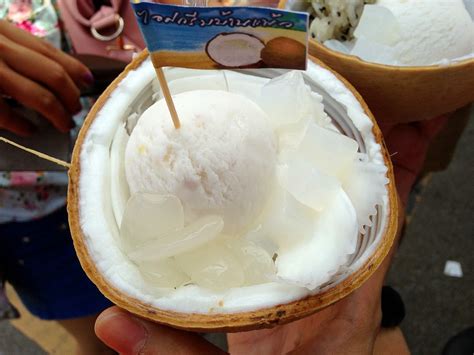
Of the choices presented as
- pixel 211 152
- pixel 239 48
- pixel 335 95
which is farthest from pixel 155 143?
pixel 335 95

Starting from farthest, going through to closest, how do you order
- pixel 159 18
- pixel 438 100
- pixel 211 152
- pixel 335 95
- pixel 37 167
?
1. pixel 37 167
2. pixel 438 100
3. pixel 335 95
4. pixel 211 152
5. pixel 159 18

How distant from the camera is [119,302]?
0.68m

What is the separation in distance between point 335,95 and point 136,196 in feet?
1.27

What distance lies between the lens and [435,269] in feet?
6.22

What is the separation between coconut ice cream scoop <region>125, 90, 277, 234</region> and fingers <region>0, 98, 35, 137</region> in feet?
1.86

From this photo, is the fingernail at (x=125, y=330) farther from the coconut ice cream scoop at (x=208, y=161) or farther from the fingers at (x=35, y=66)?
the fingers at (x=35, y=66)

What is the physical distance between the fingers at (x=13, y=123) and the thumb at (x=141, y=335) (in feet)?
2.21

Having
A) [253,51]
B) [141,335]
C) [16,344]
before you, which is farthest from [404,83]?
[16,344]

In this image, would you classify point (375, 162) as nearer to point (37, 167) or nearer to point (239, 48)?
point (239, 48)

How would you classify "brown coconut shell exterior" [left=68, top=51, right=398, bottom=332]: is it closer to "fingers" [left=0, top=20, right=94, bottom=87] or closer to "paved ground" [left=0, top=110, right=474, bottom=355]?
"fingers" [left=0, top=20, right=94, bottom=87]

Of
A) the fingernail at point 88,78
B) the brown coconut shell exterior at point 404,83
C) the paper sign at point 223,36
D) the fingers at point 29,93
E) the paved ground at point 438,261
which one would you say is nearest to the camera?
the paper sign at point 223,36

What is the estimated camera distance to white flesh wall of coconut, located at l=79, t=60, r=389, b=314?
67 cm

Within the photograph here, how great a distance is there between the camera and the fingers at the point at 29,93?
3.71 feet

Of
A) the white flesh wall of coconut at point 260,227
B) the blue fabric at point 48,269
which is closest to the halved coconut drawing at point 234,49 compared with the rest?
the white flesh wall of coconut at point 260,227
